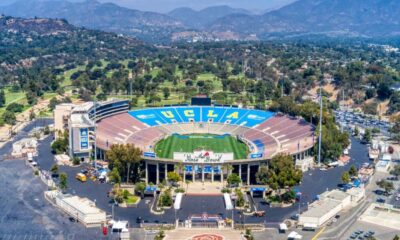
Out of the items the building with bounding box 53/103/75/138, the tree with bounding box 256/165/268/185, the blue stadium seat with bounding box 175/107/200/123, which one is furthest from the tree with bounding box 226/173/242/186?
the building with bounding box 53/103/75/138

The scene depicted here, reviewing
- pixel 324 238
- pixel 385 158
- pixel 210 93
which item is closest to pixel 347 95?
pixel 210 93

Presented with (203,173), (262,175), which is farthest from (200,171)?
(262,175)

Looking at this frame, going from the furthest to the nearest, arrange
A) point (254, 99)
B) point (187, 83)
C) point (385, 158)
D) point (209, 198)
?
point (187, 83), point (254, 99), point (385, 158), point (209, 198)

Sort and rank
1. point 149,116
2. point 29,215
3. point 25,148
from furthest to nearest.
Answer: point 149,116
point 25,148
point 29,215

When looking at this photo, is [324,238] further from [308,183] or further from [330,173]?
[330,173]

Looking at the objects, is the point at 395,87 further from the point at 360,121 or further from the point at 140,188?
the point at 140,188

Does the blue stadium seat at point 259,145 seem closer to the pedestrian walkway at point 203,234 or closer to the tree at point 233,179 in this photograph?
the tree at point 233,179
